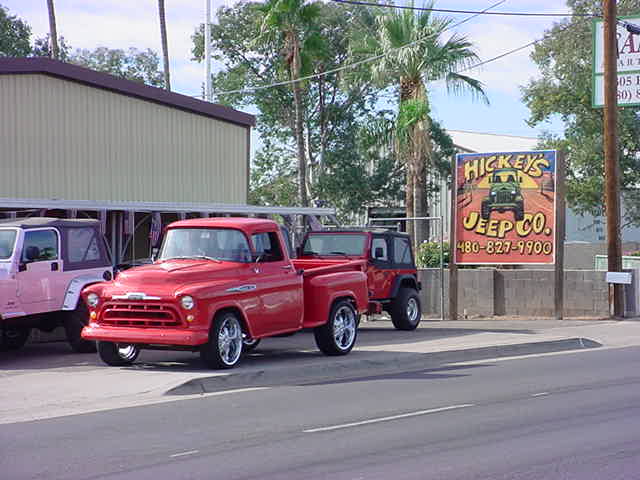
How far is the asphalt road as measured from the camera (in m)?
8.12

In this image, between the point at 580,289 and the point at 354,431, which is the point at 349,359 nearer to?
the point at 354,431

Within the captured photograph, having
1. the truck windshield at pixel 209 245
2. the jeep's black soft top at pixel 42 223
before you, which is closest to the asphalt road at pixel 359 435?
the truck windshield at pixel 209 245

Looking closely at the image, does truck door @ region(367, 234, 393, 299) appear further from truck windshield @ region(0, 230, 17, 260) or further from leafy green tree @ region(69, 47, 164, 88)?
leafy green tree @ region(69, 47, 164, 88)

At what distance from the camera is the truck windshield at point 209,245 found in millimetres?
14672

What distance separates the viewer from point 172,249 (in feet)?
49.0

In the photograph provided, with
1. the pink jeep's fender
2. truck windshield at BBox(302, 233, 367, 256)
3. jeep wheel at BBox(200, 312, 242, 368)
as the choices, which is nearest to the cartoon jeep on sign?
truck windshield at BBox(302, 233, 367, 256)

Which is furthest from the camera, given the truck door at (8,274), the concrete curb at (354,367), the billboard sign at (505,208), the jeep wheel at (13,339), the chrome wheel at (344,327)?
the billboard sign at (505,208)

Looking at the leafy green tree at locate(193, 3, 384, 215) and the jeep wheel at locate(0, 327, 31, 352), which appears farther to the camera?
the leafy green tree at locate(193, 3, 384, 215)

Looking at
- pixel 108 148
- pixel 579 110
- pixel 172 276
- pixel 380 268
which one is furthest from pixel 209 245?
pixel 579 110

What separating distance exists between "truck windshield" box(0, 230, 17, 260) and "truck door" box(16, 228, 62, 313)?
0.58 feet

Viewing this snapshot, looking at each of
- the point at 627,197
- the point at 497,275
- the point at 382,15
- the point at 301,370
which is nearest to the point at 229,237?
the point at 301,370

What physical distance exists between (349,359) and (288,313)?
3.97 feet

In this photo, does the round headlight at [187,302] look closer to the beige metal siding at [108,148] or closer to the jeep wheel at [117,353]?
the jeep wheel at [117,353]

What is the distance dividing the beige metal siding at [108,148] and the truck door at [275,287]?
9710 mm
